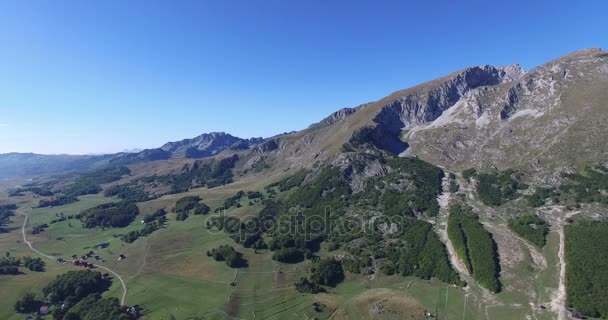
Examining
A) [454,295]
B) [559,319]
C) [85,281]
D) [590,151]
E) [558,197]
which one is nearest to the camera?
[559,319]

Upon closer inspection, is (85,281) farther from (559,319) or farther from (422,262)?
(559,319)

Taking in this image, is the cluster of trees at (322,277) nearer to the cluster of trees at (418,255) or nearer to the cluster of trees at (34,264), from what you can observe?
the cluster of trees at (418,255)

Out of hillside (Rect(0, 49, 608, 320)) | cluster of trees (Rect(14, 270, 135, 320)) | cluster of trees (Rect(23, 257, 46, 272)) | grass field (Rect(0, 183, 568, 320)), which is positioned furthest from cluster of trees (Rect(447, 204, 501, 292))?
cluster of trees (Rect(23, 257, 46, 272))

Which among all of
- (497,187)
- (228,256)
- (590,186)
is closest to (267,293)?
(228,256)

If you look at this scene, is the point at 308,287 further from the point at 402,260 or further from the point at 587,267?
the point at 587,267

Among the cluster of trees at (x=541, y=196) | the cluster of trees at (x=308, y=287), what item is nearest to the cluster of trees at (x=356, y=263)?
the cluster of trees at (x=308, y=287)

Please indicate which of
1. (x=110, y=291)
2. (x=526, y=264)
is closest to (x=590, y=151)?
(x=526, y=264)
